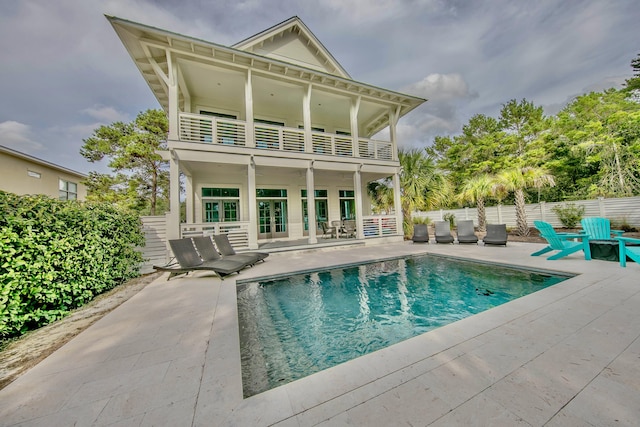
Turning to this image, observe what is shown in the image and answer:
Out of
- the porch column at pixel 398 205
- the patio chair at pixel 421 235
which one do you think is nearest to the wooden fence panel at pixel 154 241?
the porch column at pixel 398 205

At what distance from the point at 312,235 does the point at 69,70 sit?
2065cm

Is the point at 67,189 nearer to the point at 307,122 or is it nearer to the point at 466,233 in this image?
the point at 307,122

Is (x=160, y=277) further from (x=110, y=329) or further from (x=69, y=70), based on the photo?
(x=69, y=70)

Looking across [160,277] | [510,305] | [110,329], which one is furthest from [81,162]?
[510,305]

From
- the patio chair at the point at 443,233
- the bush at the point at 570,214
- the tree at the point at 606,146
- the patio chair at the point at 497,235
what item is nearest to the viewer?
the patio chair at the point at 497,235

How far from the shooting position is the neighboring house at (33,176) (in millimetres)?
9319

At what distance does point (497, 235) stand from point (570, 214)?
6.17m

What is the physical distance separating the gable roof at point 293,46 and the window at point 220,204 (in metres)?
5.75

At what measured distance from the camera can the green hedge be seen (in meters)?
2.49

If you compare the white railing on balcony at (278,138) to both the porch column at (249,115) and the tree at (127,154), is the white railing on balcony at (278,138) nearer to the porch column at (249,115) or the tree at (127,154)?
the porch column at (249,115)

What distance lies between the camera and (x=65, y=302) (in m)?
3.28

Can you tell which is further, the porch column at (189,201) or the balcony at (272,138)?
the porch column at (189,201)

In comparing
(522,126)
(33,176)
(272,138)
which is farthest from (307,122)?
Answer: (522,126)

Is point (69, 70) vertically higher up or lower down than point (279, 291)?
higher up
